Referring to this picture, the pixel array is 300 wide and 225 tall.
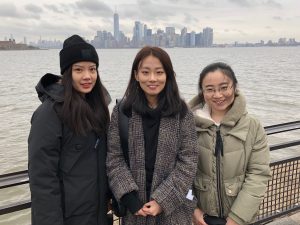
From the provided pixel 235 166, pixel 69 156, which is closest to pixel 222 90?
pixel 235 166

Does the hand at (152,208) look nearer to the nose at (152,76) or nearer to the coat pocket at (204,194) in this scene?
the coat pocket at (204,194)

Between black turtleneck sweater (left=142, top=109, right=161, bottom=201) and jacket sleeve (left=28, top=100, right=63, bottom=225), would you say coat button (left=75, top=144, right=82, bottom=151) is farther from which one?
black turtleneck sweater (left=142, top=109, right=161, bottom=201)

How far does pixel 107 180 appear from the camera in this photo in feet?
9.21

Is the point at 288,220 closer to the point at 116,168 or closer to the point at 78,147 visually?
the point at 116,168

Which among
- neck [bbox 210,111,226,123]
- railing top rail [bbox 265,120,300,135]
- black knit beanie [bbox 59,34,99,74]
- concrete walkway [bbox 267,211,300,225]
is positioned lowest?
concrete walkway [bbox 267,211,300,225]

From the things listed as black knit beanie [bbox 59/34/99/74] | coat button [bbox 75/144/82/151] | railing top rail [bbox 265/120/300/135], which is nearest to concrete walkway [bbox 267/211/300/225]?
railing top rail [bbox 265/120/300/135]

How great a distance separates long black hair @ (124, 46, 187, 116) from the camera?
2.64 metres

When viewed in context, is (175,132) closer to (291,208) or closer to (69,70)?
(69,70)

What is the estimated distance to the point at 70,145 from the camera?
2.60 m

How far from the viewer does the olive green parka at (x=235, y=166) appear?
272 centimetres

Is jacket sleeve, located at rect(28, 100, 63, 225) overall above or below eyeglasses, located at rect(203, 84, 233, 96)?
below

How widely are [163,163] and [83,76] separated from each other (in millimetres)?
827

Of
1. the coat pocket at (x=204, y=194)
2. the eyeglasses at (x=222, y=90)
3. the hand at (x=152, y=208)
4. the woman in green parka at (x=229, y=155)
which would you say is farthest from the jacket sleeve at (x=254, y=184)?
the hand at (x=152, y=208)

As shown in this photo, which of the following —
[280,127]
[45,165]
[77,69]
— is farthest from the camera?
[280,127]
